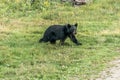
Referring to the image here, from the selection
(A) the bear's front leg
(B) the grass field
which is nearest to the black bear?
(A) the bear's front leg

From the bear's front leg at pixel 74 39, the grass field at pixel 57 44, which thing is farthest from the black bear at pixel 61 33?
the grass field at pixel 57 44

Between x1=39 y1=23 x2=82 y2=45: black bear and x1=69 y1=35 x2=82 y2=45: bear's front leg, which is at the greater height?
x1=39 y1=23 x2=82 y2=45: black bear

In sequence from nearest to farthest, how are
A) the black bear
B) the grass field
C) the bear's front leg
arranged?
the grass field, the black bear, the bear's front leg

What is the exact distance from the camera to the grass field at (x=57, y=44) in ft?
32.4

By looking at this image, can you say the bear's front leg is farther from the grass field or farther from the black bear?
the grass field

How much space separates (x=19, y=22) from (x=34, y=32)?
1.98 metres

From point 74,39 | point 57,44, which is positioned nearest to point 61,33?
point 57,44

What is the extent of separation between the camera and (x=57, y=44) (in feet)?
43.0

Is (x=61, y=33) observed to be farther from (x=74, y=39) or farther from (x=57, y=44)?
(x=74, y=39)

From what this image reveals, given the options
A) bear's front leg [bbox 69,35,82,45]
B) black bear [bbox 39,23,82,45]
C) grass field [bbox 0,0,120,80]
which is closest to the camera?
grass field [bbox 0,0,120,80]

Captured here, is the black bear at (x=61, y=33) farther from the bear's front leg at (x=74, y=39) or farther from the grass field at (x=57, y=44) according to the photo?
the grass field at (x=57, y=44)

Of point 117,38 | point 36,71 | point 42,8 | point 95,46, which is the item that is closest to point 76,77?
point 36,71

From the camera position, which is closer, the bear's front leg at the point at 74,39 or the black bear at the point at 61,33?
the black bear at the point at 61,33

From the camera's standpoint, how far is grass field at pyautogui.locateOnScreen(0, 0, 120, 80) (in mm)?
9875
